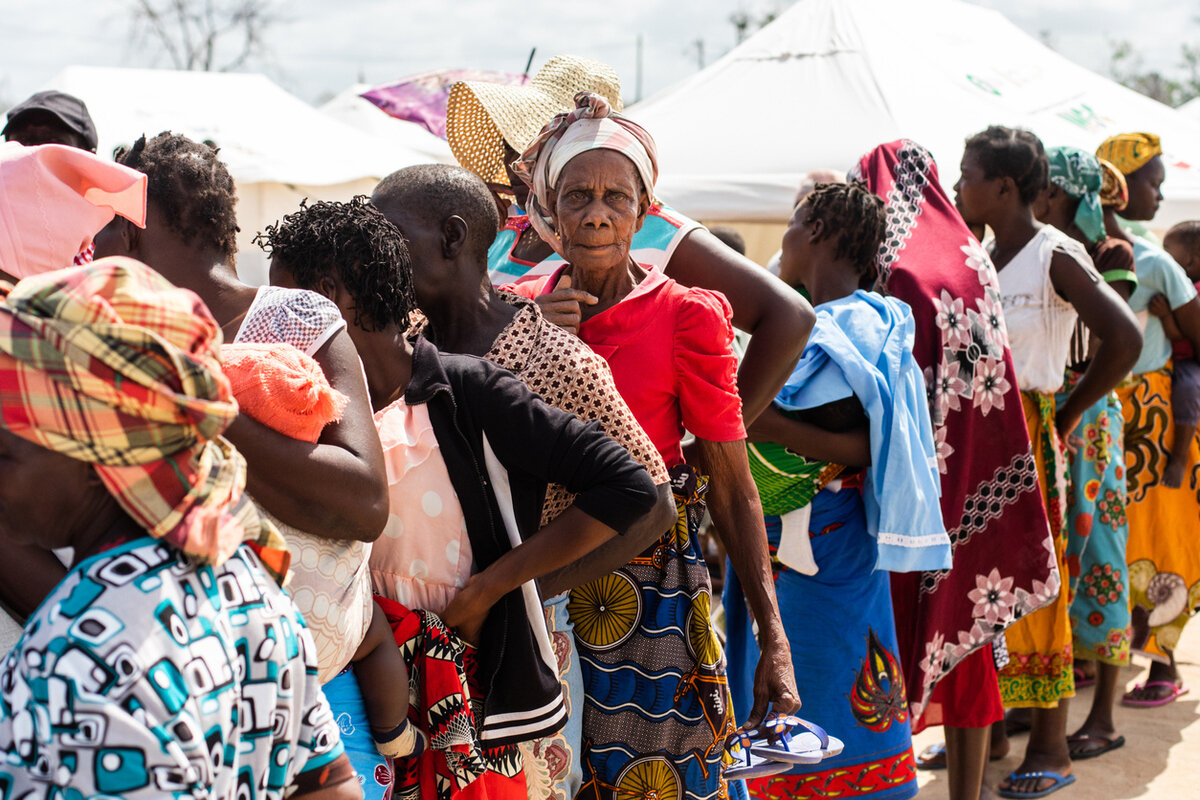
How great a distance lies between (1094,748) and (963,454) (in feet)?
6.64

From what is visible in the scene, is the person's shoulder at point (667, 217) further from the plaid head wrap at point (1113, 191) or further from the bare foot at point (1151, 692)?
the bare foot at point (1151, 692)

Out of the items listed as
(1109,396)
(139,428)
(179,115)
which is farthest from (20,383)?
(179,115)

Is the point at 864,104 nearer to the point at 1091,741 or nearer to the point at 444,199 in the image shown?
the point at 1091,741

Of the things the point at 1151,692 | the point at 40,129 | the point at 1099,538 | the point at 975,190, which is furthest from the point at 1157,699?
the point at 40,129

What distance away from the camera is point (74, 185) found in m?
2.15

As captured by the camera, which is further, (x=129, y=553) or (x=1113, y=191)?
(x=1113, y=191)

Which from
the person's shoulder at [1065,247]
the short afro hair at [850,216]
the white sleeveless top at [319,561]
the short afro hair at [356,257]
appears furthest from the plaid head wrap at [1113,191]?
the white sleeveless top at [319,561]

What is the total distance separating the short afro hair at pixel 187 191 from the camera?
2215 mm

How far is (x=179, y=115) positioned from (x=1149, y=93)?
37935 millimetres

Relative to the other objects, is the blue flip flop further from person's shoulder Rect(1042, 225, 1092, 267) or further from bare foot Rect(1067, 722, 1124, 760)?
person's shoulder Rect(1042, 225, 1092, 267)

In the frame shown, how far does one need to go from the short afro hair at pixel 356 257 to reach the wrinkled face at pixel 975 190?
9.95 ft

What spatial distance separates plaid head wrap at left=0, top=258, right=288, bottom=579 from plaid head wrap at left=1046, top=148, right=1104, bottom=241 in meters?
4.41

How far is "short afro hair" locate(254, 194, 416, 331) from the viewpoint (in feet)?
6.42

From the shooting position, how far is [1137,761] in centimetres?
499
